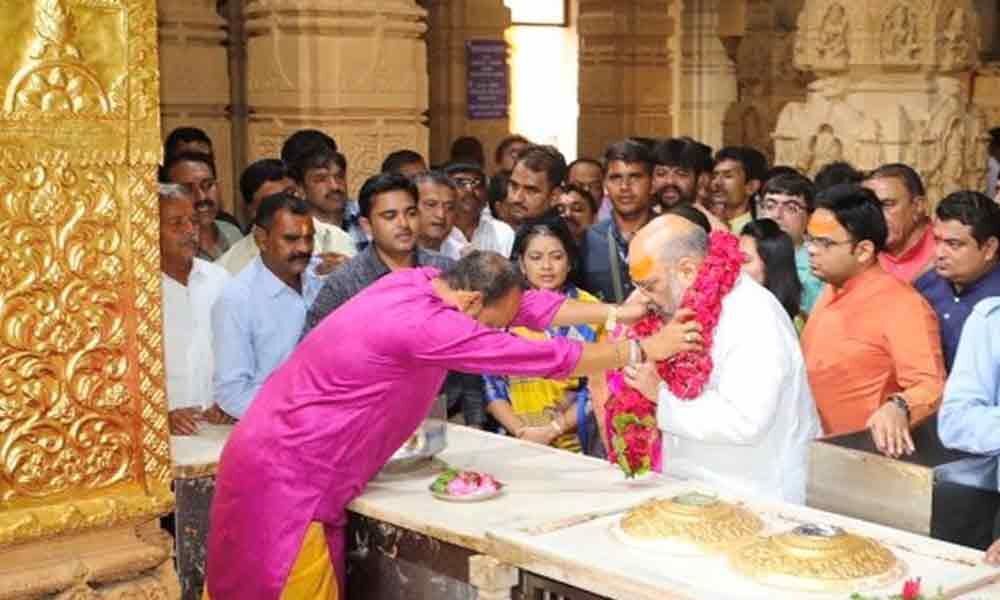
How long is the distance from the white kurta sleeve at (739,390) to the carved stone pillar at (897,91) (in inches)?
174

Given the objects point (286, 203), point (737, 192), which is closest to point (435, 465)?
point (286, 203)

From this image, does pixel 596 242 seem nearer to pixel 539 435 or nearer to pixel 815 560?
pixel 539 435

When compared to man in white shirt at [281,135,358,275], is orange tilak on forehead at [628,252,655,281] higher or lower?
lower

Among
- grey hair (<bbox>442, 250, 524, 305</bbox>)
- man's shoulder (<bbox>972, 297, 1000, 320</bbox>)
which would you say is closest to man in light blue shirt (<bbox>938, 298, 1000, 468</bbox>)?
man's shoulder (<bbox>972, 297, 1000, 320</bbox>)

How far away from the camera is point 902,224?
5590 millimetres

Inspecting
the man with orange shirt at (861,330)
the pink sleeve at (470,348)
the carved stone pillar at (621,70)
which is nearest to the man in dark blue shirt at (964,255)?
the man with orange shirt at (861,330)

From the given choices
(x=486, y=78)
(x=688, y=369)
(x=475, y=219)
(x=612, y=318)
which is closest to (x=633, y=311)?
(x=612, y=318)

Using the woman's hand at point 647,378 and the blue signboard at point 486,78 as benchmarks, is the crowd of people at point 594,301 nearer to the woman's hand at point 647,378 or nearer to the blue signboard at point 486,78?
the woman's hand at point 647,378

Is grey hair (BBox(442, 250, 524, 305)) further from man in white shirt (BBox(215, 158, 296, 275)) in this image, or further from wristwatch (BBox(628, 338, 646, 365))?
man in white shirt (BBox(215, 158, 296, 275))

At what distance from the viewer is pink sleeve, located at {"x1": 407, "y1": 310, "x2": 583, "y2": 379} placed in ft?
11.5

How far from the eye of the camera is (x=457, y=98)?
40.8 ft

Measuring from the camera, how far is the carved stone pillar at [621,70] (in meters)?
13.4

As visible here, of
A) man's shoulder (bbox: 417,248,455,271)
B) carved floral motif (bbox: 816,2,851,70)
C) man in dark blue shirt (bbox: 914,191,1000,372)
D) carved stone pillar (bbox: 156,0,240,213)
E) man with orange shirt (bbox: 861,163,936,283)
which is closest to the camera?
man in dark blue shirt (bbox: 914,191,1000,372)

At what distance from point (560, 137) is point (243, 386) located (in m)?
11.4
